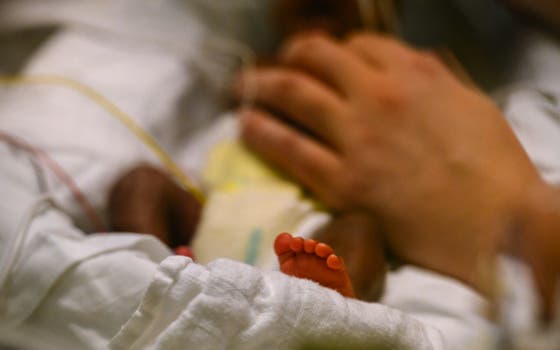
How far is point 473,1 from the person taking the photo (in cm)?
72

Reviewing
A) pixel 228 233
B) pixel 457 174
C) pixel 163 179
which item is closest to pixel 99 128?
pixel 163 179

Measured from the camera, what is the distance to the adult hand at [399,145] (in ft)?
1.66

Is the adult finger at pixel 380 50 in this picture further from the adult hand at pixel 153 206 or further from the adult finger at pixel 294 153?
the adult hand at pixel 153 206

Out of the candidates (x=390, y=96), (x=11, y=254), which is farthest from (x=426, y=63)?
(x=11, y=254)

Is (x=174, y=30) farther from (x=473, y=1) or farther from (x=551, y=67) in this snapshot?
(x=551, y=67)

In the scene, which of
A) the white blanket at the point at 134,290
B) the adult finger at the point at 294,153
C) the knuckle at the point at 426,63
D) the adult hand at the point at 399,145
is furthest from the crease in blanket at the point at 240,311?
the knuckle at the point at 426,63

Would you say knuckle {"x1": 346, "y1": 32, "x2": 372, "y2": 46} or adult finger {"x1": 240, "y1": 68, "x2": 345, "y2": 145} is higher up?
knuckle {"x1": 346, "y1": 32, "x2": 372, "y2": 46}

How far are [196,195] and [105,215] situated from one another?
3.7 inches

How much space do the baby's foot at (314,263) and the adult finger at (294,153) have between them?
20 cm

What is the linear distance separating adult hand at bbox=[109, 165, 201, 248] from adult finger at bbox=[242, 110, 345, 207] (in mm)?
115

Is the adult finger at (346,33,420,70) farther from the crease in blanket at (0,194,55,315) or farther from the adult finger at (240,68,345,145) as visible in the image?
the crease in blanket at (0,194,55,315)

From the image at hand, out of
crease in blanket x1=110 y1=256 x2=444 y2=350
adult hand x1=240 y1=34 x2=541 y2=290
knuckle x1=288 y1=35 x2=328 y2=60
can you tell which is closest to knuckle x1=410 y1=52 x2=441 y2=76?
adult hand x1=240 y1=34 x2=541 y2=290

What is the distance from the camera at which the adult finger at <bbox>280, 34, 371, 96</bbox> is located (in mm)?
720

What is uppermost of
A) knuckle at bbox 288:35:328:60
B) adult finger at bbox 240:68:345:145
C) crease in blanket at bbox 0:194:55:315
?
knuckle at bbox 288:35:328:60
